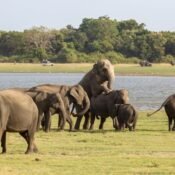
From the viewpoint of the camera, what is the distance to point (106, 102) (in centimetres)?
2416

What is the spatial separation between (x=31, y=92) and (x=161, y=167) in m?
8.77

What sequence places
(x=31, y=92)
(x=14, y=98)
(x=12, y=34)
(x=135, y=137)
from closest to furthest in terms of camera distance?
1. (x=14, y=98)
2. (x=135, y=137)
3. (x=31, y=92)
4. (x=12, y=34)

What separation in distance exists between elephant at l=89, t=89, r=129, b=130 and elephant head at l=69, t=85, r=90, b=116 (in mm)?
633

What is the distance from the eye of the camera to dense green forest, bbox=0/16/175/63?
327 feet

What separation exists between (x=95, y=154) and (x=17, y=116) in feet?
6.00

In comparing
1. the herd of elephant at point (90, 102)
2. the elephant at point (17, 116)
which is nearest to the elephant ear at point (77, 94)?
the herd of elephant at point (90, 102)

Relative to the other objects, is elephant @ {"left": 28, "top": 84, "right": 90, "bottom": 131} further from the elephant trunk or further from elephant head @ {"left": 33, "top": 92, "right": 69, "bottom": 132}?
elephant head @ {"left": 33, "top": 92, "right": 69, "bottom": 132}

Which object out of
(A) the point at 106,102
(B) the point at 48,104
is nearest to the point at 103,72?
(A) the point at 106,102

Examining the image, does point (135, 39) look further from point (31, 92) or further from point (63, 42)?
point (31, 92)

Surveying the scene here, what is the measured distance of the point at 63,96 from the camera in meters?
23.3

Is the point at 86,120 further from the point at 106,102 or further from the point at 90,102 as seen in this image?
the point at 106,102

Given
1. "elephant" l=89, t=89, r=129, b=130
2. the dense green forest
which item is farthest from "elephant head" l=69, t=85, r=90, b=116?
the dense green forest

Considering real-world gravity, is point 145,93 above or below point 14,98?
below

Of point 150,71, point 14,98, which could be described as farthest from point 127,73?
point 14,98
